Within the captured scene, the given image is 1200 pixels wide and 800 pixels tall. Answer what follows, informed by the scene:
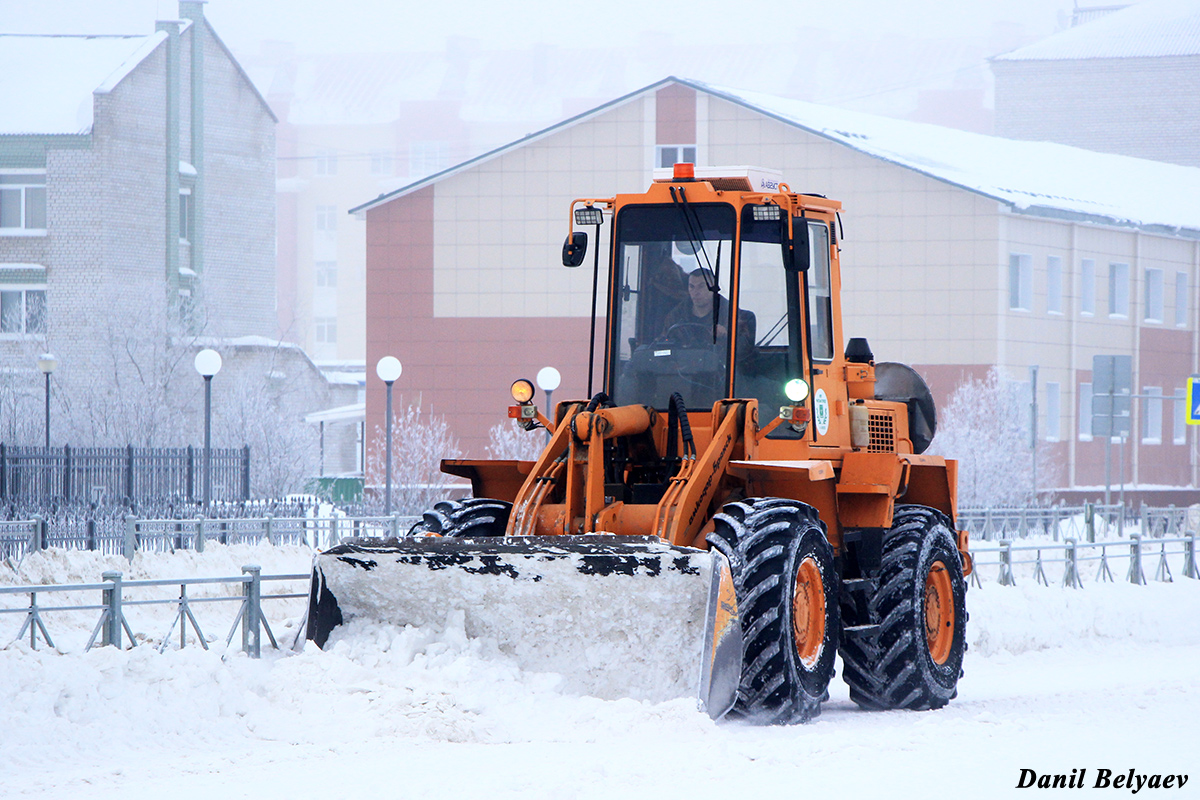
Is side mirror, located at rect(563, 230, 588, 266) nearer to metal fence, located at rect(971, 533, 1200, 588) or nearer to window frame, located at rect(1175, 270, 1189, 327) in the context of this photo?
metal fence, located at rect(971, 533, 1200, 588)

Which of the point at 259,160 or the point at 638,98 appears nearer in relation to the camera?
the point at 638,98

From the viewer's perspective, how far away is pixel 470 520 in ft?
41.3

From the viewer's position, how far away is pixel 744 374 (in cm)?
1226

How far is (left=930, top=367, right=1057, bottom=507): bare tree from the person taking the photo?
42750mm

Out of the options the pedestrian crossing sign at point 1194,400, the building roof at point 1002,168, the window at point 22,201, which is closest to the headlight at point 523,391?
the pedestrian crossing sign at point 1194,400

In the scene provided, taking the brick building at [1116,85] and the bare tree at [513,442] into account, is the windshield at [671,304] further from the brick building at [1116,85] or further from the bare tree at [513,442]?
the brick building at [1116,85]

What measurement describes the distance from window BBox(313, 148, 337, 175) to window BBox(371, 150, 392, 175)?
2668mm

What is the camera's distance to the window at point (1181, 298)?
175 feet

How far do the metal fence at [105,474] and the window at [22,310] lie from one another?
2141 centimetres

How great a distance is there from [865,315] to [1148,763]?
39.4 meters

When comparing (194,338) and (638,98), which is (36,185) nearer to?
(194,338)

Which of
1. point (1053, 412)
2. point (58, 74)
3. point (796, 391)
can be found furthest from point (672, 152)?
point (796, 391)

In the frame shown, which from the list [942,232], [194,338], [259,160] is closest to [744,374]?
[942,232]

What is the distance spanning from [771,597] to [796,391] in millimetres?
1883
